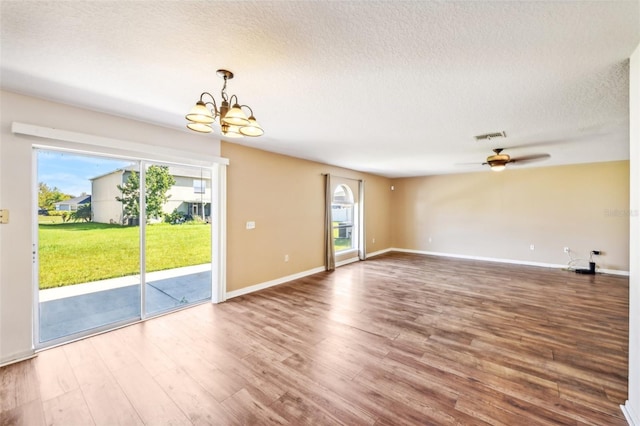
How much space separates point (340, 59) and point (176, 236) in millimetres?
3348

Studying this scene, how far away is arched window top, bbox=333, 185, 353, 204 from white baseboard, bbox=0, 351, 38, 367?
565 centimetres

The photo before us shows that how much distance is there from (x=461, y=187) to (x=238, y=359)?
730cm

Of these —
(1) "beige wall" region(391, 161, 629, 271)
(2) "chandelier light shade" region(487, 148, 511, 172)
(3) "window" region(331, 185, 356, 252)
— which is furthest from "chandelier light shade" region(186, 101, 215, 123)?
(1) "beige wall" region(391, 161, 629, 271)

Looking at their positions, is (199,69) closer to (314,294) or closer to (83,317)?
(83,317)

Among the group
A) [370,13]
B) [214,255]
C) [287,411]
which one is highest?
[370,13]

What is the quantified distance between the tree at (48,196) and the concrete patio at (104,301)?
3.08 feet

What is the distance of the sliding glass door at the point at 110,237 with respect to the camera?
8.91ft

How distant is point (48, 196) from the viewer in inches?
105

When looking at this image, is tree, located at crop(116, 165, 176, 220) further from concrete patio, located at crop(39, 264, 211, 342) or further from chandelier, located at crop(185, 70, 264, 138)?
chandelier, located at crop(185, 70, 264, 138)

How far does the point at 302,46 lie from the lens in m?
1.68

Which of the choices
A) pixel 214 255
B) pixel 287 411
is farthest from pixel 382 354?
pixel 214 255

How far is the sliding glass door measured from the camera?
2.72 metres

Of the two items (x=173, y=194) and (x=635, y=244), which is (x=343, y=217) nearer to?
(x=173, y=194)

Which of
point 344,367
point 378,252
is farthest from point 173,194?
point 378,252
